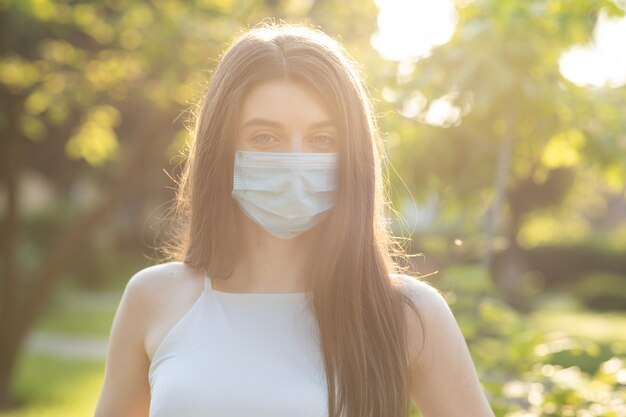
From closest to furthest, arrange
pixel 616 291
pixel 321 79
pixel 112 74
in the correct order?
pixel 321 79
pixel 112 74
pixel 616 291

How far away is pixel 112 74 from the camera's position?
30.8 ft

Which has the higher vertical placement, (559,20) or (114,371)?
(559,20)

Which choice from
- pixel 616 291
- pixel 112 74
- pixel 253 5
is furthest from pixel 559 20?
pixel 616 291

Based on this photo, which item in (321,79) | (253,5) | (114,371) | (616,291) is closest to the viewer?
(321,79)

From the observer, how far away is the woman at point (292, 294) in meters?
2.26

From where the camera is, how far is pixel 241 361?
2.28 meters

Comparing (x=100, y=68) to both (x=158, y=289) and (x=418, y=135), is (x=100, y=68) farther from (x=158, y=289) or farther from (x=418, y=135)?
(x=158, y=289)

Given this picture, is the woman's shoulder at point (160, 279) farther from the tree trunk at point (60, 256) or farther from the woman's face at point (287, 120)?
the tree trunk at point (60, 256)

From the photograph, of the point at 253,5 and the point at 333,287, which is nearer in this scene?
the point at 333,287

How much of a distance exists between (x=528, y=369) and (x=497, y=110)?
4.15 ft

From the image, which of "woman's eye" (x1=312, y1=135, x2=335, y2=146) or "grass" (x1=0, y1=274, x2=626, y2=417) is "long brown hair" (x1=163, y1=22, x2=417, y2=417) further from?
"grass" (x1=0, y1=274, x2=626, y2=417)

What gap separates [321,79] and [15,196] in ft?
30.5

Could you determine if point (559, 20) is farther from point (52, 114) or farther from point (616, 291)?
point (616, 291)

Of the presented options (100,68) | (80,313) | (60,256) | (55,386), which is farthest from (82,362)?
(80,313)
